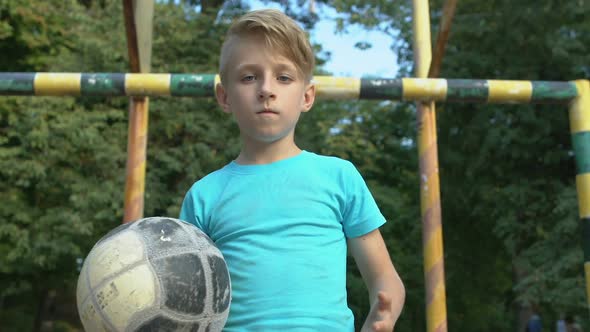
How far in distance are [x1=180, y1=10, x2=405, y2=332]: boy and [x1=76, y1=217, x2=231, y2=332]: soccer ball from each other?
67mm

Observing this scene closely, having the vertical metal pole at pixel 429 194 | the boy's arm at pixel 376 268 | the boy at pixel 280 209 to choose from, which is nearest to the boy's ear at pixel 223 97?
the boy at pixel 280 209

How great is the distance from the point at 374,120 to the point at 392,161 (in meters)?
0.88

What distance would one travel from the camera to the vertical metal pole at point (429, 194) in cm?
387

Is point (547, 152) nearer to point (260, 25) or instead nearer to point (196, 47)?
point (196, 47)

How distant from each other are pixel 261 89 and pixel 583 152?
9.33 ft

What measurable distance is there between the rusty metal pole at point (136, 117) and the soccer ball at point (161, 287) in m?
2.33

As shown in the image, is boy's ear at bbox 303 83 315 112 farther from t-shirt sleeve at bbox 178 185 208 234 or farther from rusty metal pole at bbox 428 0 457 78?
rusty metal pole at bbox 428 0 457 78

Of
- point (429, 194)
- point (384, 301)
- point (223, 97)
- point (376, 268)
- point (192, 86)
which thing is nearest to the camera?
point (384, 301)

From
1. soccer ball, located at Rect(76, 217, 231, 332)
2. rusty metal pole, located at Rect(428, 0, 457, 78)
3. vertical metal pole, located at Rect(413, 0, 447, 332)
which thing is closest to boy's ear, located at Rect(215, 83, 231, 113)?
soccer ball, located at Rect(76, 217, 231, 332)

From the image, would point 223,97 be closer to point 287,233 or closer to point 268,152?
point 268,152

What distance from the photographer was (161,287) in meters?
1.56

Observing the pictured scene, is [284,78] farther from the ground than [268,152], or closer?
farther from the ground

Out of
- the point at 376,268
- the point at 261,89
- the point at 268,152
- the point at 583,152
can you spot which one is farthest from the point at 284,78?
the point at 583,152

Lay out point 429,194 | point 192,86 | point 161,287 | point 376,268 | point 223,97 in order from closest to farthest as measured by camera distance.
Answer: point 161,287
point 376,268
point 223,97
point 192,86
point 429,194
